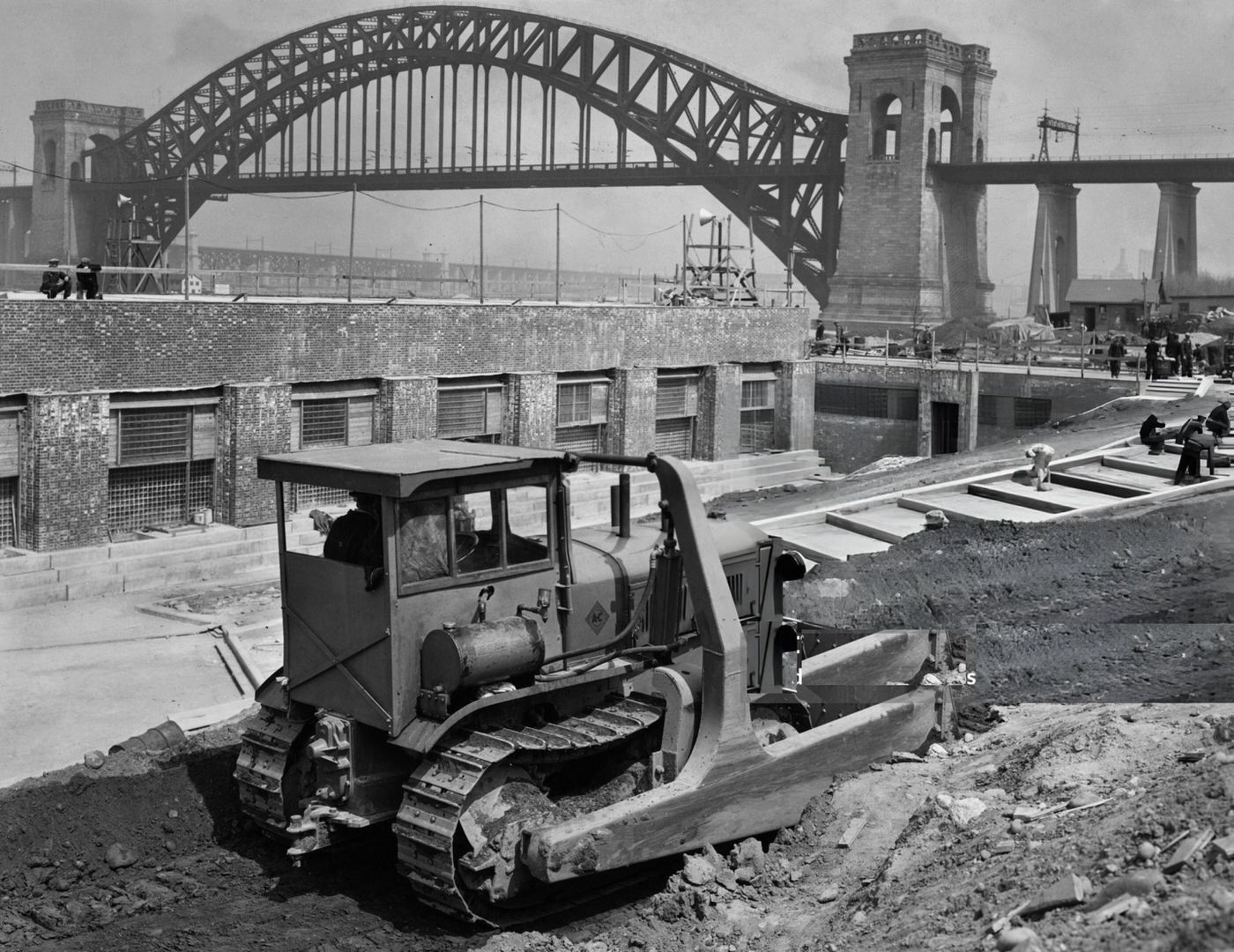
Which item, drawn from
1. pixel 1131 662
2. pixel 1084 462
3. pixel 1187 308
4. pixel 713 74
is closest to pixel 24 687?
pixel 1131 662

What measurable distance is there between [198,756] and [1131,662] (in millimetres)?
8084

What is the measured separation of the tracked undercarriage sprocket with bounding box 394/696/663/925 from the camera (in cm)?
745

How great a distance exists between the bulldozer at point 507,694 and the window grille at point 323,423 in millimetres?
14229

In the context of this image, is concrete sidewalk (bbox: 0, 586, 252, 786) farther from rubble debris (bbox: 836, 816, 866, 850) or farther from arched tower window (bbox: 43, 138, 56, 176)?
arched tower window (bbox: 43, 138, 56, 176)

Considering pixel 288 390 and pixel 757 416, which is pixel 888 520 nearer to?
pixel 288 390

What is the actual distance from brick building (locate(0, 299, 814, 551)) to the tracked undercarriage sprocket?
1322cm

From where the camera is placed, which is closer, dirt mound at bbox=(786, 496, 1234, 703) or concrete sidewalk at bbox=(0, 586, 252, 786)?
dirt mound at bbox=(786, 496, 1234, 703)

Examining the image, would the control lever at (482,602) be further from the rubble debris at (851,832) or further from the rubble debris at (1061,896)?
the rubble debris at (1061,896)

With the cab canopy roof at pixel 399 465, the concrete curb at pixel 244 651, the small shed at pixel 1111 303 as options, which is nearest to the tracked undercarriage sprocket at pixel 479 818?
the cab canopy roof at pixel 399 465

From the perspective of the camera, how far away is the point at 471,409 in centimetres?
2612

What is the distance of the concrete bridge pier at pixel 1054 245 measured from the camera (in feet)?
224

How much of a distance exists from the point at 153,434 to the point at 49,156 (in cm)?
8895

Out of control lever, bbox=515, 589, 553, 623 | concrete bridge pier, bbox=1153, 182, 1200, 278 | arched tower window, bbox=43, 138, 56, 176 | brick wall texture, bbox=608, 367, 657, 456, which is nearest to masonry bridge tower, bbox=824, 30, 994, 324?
concrete bridge pier, bbox=1153, 182, 1200, 278

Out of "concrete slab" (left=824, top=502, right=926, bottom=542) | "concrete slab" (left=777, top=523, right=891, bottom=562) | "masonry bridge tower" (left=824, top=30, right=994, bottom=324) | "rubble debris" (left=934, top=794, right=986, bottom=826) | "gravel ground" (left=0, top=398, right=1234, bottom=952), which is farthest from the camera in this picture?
"masonry bridge tower" (left=824, top=30, right=994, bottom=324)
